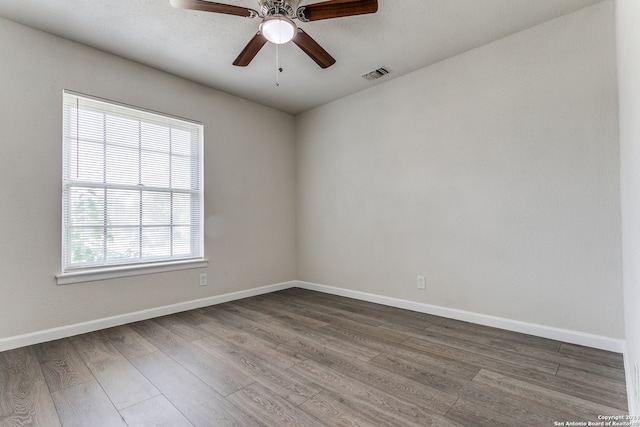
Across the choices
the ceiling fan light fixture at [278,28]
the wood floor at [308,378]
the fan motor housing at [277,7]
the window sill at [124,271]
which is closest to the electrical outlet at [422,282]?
the wood floor at [308,378]

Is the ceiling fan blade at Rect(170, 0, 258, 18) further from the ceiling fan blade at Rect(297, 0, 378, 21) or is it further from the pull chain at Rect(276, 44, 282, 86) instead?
the pull chain at Rect(276, 44, 282, 86)

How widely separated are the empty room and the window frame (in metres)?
0.02

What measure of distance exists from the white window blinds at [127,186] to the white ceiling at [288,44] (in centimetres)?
58

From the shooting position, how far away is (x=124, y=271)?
2.88 metres

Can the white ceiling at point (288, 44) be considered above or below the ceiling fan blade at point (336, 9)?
above

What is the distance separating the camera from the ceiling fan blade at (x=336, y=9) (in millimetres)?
1777

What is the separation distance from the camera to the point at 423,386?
1.75 metres

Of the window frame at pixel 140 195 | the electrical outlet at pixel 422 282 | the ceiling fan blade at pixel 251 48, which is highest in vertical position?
the ceiling fan blade at pixel 251 48

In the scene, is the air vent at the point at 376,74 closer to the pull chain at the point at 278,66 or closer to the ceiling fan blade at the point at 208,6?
the pull chain at the point at 278,66

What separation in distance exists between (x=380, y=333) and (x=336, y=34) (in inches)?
106

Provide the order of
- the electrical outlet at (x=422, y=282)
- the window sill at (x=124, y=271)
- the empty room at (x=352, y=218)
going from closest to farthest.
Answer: the empty room at (x=352, y=218), the window sill at (x=124, y=271), the electrical outlet at (x=422, y=282)

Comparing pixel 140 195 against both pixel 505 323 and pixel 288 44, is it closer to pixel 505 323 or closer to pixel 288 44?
pixel 288 44

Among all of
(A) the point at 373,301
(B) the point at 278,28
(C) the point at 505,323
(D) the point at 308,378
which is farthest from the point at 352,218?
(B) the point at 278,28

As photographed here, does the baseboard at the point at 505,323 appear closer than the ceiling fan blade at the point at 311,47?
No
